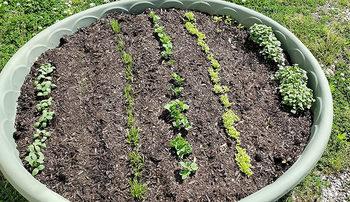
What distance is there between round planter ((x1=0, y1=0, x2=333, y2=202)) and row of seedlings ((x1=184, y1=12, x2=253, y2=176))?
14.5 inches

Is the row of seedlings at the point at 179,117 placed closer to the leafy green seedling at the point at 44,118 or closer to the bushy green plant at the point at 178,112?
the bushy green plant at the point at 178,112

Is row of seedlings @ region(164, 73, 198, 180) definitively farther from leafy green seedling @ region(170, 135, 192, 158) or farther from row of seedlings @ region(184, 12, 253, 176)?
row of seedlings @ region(184, 12, 253, 176)

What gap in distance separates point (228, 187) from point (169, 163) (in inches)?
25.8

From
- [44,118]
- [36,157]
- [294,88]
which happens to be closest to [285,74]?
[294,88]

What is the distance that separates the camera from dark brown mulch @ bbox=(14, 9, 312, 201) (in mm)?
2936

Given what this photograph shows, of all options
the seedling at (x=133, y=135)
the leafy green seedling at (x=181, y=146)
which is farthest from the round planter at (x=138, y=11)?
the seedling at (x=133, y=135)

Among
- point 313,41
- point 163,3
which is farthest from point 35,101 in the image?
point 313,41

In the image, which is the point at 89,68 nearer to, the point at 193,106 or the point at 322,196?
the point at 193,106

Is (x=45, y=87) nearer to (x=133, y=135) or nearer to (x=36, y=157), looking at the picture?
(x=36, y=157)

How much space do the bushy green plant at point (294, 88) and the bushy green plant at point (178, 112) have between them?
1.30m

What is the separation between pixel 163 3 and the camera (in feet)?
15.0

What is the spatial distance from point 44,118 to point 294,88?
304 cm

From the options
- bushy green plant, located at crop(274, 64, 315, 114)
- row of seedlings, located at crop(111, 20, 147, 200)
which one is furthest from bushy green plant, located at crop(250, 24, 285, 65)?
row of seedlings, located at crop(111, 20, 147, 200)

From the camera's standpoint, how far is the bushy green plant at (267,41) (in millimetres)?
4008
